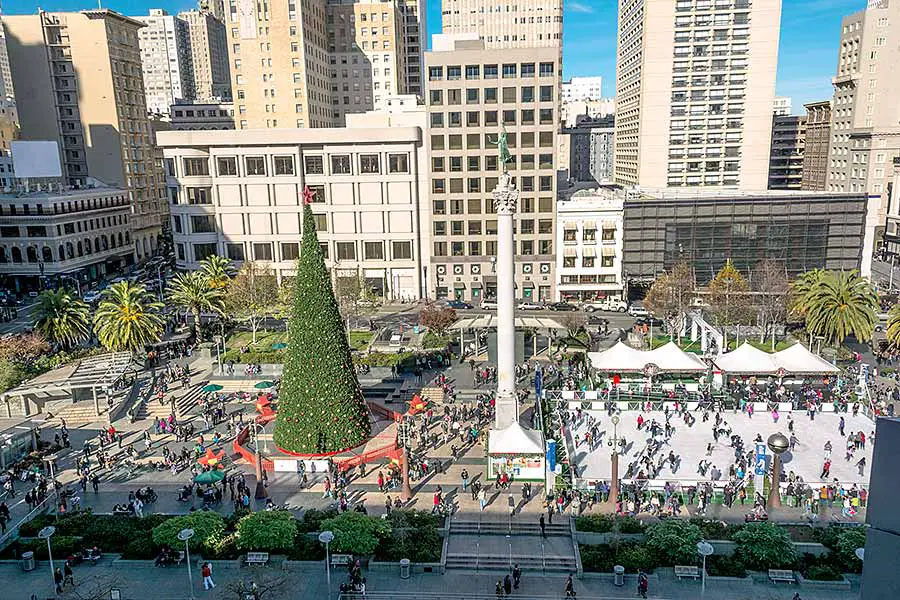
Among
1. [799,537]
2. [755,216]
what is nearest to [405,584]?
[799,537]

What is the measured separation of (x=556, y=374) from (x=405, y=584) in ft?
92.6

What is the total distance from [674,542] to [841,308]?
35250mm

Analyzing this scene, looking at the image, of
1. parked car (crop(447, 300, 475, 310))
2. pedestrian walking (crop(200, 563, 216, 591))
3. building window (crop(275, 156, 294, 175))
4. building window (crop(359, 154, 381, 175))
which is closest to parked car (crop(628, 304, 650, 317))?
parked car (crop(447, 300, 475, 310))

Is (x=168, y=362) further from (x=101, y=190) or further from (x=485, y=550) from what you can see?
(x=101, y=190)

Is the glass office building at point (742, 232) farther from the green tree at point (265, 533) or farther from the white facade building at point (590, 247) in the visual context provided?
the green tree at point (265, 533)

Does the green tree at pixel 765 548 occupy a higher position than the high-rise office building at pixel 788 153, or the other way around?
the high-rise office building at pixel 788 153

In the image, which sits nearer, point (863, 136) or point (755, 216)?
point (755, 216)

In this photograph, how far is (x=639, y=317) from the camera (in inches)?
2844

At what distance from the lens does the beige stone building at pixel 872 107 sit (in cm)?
10269

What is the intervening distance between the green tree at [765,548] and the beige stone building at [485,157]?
48.0 m

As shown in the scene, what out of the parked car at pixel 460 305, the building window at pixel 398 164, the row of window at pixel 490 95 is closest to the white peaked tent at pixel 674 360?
the parked car at pixel 460 305

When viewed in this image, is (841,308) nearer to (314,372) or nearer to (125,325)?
(314,372)

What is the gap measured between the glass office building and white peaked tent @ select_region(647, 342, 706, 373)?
27.3 m

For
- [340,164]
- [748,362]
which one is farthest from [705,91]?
[748,362]
